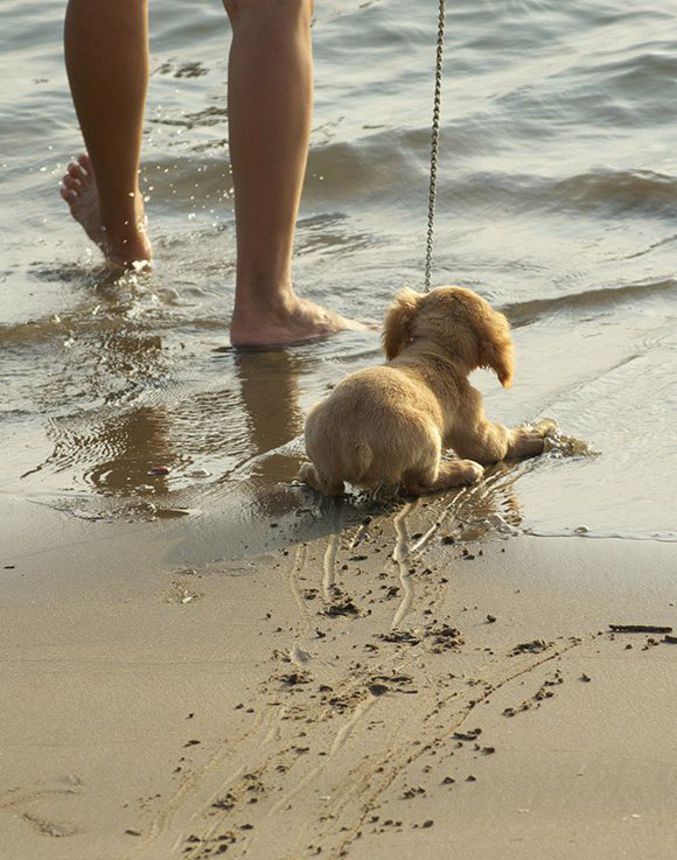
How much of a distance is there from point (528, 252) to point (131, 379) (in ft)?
7.84

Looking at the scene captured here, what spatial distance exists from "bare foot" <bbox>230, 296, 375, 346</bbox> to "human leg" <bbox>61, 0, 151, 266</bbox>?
110 centimetres

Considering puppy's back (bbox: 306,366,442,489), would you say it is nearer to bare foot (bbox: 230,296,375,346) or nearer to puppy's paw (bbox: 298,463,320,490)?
puppy's paw (bbox: 298,463,320,490)

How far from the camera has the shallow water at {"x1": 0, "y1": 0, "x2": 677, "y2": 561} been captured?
13.3ft

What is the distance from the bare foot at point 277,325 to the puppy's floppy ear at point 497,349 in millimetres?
1093

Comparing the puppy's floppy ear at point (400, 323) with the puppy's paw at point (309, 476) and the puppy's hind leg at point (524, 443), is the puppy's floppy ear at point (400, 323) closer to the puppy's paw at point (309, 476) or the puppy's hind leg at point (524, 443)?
the puppy's hind leg at point (524, 443)

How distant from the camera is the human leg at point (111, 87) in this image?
5.71 metres

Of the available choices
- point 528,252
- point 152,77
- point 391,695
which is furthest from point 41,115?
point 391,695

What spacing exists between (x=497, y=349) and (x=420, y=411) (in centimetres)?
48

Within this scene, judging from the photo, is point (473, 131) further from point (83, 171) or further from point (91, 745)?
point (91, 745)

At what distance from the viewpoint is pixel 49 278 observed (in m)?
6.46

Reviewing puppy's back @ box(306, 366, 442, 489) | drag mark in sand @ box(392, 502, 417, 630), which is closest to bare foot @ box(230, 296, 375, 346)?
puppy's back @ box(306, 366, 442, 489)

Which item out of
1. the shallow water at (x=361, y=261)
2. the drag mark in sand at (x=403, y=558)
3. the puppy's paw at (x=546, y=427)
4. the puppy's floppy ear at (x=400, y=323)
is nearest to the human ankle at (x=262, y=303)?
the shallow water at (x=361, y=261)

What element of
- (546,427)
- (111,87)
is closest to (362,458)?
(546,427)

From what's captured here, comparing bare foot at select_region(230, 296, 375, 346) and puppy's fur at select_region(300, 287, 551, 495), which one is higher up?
puppy's fur at select_region(300, 287, 551, 495)
